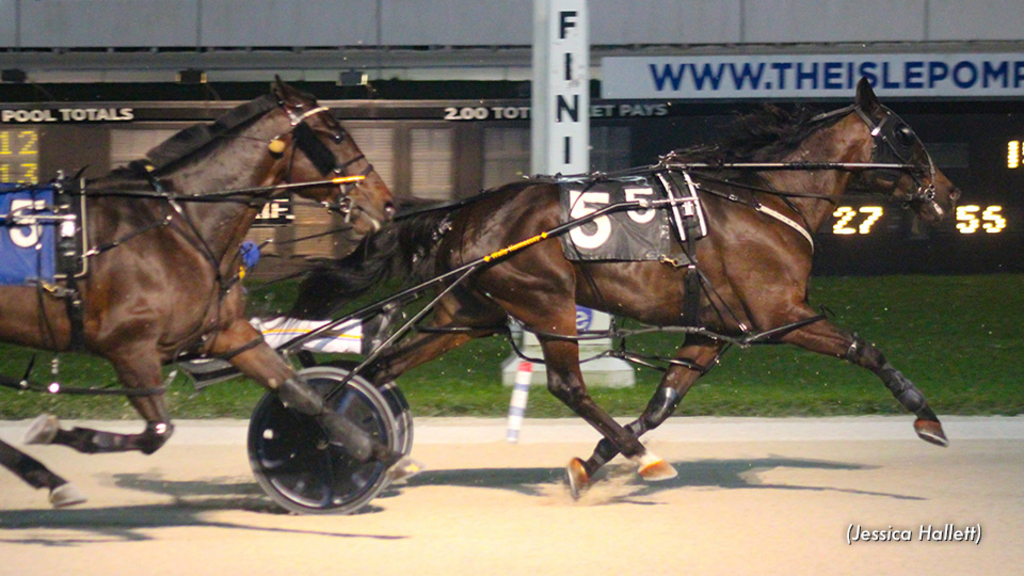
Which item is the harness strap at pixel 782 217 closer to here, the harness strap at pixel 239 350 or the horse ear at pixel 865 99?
the horse ear at pixel 865 99

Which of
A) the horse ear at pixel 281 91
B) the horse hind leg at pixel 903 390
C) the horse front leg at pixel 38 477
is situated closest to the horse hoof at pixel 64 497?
the horse front leg at pixel 38 477

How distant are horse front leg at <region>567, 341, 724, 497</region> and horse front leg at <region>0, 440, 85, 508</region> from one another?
2.50 m

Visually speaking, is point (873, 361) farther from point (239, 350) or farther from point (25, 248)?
point (25, 248)

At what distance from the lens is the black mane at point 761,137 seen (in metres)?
6.84

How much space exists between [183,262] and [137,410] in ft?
2.35

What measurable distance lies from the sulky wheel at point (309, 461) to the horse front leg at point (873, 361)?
2.31m

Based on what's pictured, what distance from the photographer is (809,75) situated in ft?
48.1

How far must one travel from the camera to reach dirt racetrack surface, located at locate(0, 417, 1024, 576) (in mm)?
5031

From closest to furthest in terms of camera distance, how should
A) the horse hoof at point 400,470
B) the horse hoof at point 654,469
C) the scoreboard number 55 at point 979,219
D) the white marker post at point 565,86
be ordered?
the horse hoof at point 400,470 < the horse hoof at point 654,469 < the white marker post at point 565,86 < the scoreboard number 55 at point 979,219

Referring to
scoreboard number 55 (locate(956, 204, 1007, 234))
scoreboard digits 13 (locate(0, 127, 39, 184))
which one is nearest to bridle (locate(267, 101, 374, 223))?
scoreboard number 55 (locate(956, 204, 1007, 234))

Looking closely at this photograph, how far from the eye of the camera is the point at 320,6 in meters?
→ 16.8

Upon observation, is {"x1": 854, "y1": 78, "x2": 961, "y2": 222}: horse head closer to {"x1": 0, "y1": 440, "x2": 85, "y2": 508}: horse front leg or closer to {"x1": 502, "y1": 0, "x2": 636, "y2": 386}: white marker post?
{"x1": 502, "y1": 0, "x2": 636, "y2": 386}: white marker post

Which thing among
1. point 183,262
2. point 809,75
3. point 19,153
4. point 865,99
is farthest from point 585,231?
point 19,153

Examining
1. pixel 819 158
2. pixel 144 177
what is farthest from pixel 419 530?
pixel 819 158
